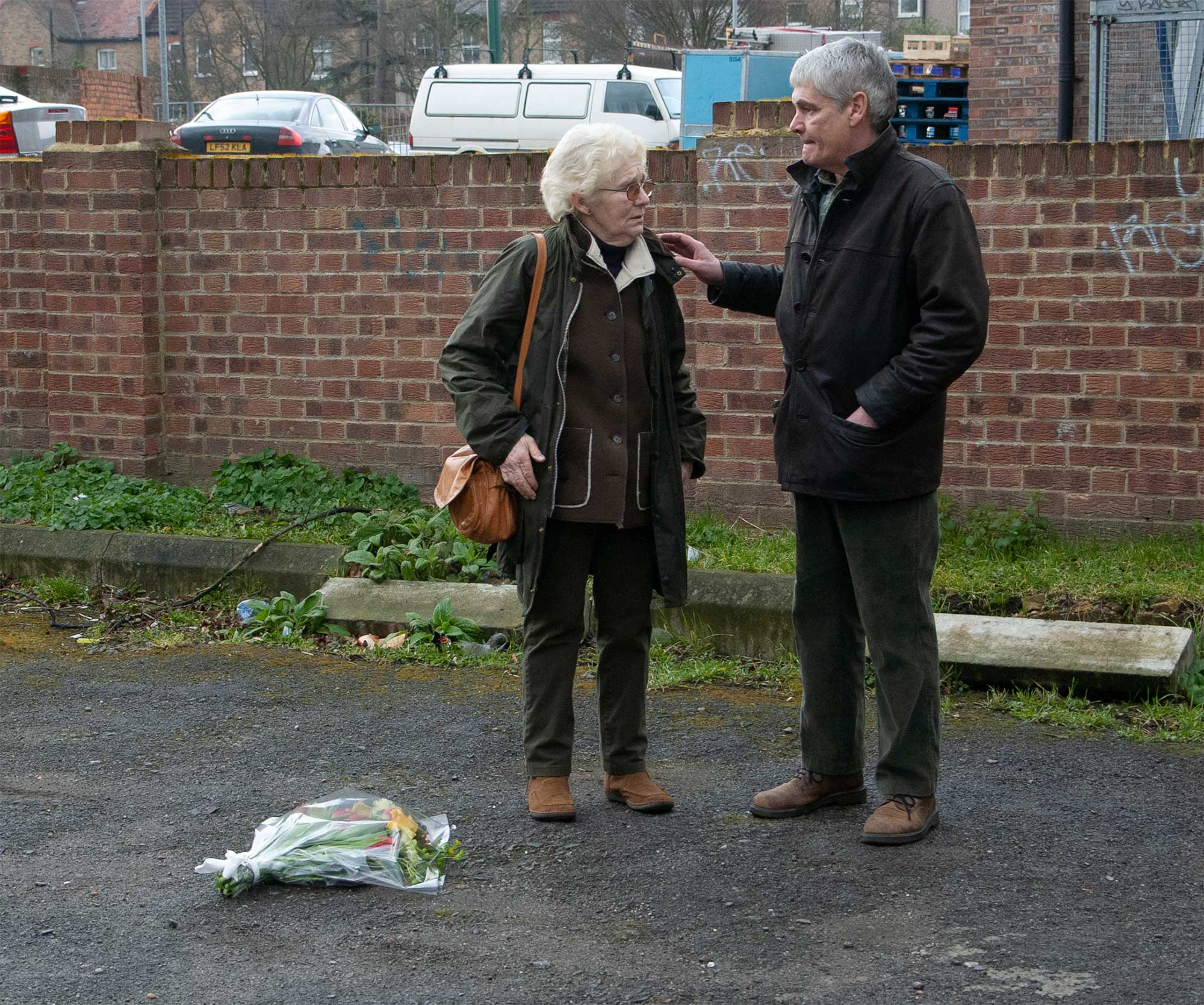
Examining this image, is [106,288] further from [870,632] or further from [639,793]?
[870,632]

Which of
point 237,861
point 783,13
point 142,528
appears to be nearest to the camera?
point 237,861

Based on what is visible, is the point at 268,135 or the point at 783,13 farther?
the point at 783,13

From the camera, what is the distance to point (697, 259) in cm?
430

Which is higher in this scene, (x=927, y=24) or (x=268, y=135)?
(x=927, y=24)

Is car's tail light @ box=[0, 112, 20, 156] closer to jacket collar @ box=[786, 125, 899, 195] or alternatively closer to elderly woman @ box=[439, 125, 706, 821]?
elderly woman @ box=[439, 125, 706, 821]

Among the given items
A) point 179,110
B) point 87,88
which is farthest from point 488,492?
point 179,110

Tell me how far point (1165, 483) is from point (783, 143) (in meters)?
2.20

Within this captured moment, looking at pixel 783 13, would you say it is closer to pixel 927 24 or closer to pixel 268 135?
pixel 927 24

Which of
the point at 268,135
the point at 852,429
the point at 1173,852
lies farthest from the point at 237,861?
the point at 268,135

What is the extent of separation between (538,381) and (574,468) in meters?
0.26

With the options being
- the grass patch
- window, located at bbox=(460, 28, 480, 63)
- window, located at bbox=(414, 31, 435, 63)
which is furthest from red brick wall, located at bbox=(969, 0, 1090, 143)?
window, located at bbox=(460, 28, 480, 63)

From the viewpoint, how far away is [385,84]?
5009 centimetres

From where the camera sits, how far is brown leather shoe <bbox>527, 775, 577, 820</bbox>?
4156mm

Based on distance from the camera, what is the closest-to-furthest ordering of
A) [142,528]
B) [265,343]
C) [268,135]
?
[142,528]
[265,343]
[268,135]
